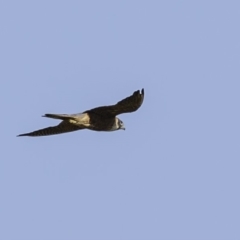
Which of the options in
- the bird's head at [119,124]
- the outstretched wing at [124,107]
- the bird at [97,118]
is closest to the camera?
the outstretched wing at [124,107]

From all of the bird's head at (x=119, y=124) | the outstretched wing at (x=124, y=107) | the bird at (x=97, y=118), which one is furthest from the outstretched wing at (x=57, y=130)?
the outstretched wing at (x=124, y=107)

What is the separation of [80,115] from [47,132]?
4.93 ft

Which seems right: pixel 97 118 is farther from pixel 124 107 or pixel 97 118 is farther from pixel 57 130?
pixel 57 130

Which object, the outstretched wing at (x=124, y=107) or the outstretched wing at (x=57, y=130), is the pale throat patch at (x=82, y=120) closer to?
the outstretched wing at (x=124, y=107)

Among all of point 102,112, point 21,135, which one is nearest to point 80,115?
point 102,112

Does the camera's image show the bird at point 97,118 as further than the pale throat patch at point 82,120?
No

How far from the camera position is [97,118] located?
1969 cm

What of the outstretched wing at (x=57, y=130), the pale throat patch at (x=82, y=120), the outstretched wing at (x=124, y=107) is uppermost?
the outstretched wing at (x=124, y=107)

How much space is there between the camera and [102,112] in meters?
19.6

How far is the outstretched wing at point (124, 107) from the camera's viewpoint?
18.7m

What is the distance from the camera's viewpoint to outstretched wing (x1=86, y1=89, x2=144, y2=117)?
736 inches

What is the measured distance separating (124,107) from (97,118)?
0.82 metres

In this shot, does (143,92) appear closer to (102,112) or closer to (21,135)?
(102,112)

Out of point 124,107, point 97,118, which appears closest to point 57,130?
point 97,118
